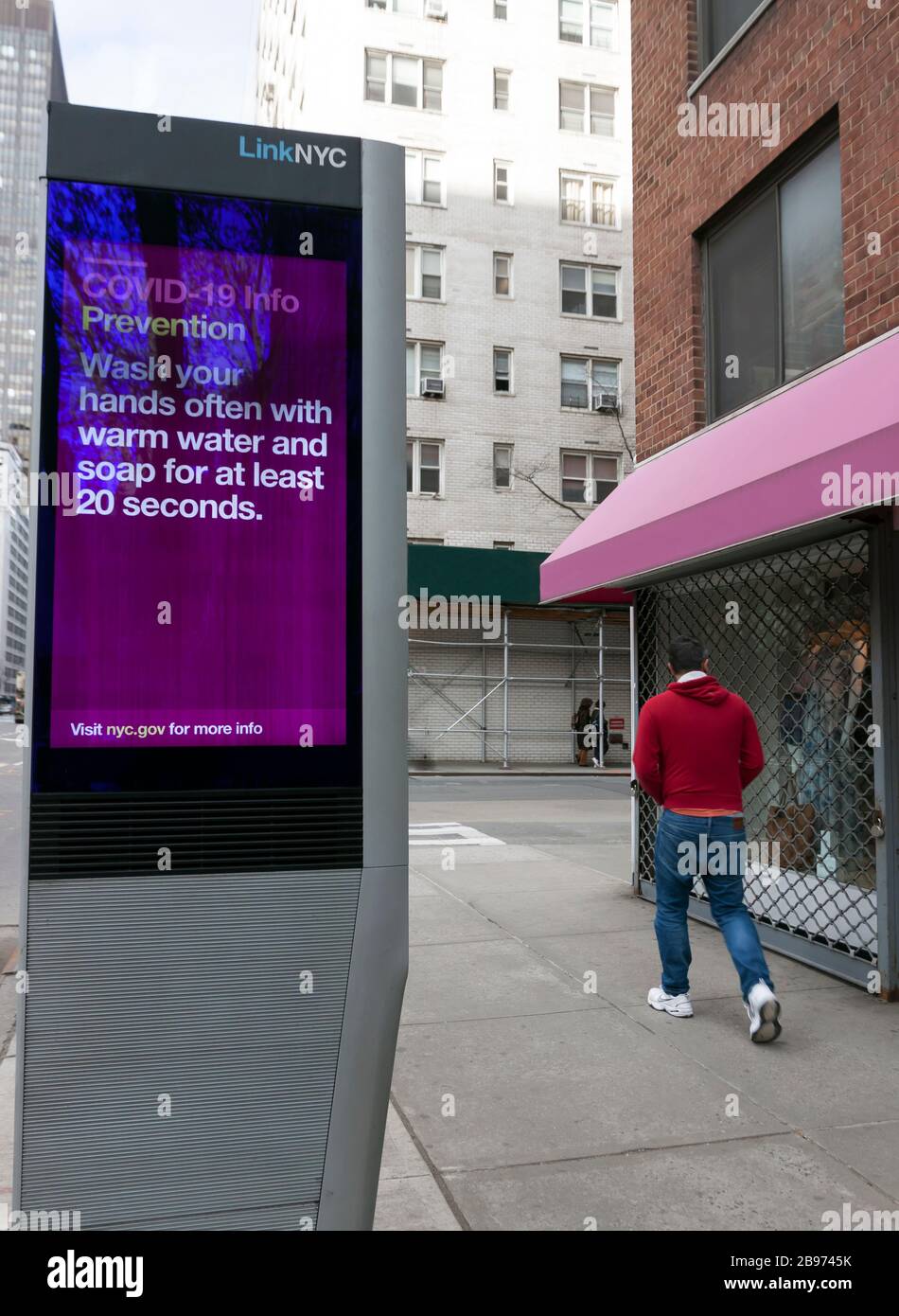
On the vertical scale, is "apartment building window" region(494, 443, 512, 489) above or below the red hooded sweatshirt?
above

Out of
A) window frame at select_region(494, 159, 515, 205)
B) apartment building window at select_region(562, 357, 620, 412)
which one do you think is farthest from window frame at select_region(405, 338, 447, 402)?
window frame at select_region(494, 159, 515, 205)

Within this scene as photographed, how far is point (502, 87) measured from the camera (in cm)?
Result: 3128

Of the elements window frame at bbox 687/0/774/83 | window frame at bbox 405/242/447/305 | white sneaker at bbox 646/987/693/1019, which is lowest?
white sneaker at bbox 646/987/693/1019

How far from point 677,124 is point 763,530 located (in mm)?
5236

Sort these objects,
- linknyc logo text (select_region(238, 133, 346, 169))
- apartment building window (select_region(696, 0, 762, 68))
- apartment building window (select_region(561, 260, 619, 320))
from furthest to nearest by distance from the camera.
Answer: apartment building window (select_region(561, 260, 619, 320)) < apartment building window (select_region(696, 0, 762, 68)) < linknyc logo text (select_region(238, 133, 346, 169))

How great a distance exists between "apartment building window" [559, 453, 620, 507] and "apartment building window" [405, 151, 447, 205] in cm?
798

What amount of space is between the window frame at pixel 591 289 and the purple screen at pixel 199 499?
29764 millimetres

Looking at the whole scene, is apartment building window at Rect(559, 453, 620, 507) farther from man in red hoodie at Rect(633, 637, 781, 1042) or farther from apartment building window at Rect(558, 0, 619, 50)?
man in red hoodie at Rect(633, 637, 781, 1042)

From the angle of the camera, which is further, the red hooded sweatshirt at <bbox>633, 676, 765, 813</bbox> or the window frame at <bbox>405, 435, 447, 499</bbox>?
the window frame at <bbox>405, 435, 447, 499</bbox>

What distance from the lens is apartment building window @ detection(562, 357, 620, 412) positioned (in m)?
30.7

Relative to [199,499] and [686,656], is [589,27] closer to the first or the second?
[686,656]

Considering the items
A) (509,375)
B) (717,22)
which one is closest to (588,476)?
(509,375)

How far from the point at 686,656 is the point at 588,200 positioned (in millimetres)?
29264

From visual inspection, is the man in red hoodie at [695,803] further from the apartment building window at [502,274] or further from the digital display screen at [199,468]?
the apartment building window at [502,274]
